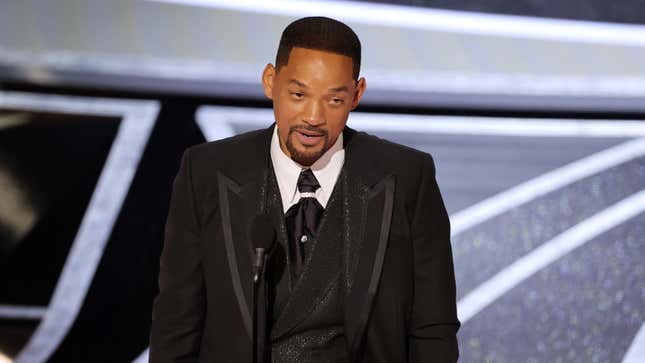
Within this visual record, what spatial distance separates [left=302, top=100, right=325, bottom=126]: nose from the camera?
4.35 feet

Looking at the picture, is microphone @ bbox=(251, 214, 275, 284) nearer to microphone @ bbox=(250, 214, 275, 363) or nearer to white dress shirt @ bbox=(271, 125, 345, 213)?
microphone @ bbox=(250, 214, 275, 363)

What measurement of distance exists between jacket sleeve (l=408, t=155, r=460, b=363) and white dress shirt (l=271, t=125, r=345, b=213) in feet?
0.51

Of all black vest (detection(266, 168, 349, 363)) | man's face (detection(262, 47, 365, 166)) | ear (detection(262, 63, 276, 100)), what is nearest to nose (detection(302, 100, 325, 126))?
man's face (detection(262, 47, 365, 166))

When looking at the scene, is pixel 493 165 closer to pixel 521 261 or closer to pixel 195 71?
pixel 521 261

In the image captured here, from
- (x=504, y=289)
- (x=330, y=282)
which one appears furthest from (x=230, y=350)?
(x=504, y=289)

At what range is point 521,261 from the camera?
103 inches

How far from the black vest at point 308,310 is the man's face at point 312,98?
0.57 feet

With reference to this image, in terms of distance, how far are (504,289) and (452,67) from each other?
2.35 ft

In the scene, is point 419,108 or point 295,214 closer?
point 295,214

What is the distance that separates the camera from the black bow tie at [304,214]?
4.70 feet

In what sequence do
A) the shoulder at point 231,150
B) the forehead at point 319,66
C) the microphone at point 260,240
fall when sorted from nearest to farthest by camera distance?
the microphone at point 260,240
the forehead at point 319,66
the shoulder at point 231,150

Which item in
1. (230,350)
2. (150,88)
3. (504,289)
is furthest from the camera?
(150,88)

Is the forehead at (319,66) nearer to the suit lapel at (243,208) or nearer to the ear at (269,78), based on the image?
the ear at (269,78)

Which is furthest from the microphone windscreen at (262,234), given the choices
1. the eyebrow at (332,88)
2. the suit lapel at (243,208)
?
the eyebrow at (332,88)
